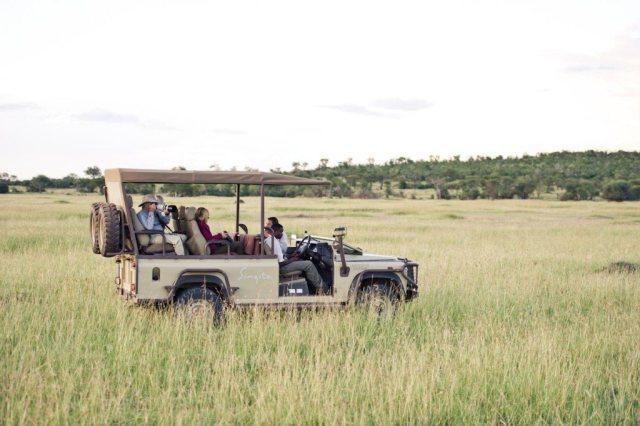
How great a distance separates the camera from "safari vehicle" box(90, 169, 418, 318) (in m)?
9.83

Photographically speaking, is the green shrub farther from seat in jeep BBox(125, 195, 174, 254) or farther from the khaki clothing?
seat in jeep BBox(125, 195, 174, 254)

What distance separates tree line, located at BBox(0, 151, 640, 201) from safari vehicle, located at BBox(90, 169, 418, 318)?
36914 mm

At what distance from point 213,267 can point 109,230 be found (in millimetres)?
1244

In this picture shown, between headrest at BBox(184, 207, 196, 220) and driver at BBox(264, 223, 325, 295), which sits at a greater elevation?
headrest at BBox(184, 207, 196, 220)

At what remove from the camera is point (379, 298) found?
432 inches

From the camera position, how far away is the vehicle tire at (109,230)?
977cm

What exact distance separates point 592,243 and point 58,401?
21731 mm

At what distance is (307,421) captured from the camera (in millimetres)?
6645

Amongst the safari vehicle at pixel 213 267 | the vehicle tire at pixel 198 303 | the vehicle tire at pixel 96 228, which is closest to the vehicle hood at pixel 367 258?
the safari vehicle at pixel 213 267

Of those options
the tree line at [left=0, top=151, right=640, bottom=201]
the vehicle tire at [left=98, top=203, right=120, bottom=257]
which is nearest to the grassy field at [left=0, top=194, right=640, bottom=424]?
the vehicle tire at [left=98, top=203, right=120, bottom=257]

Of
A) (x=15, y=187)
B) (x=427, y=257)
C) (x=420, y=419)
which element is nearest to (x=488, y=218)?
(x=427, y=257)

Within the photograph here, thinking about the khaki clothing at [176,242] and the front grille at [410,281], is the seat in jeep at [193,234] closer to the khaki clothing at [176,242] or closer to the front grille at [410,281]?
the khaki clothing at [176,242]

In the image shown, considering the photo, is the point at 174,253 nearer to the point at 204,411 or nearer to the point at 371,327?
the point at 371,327

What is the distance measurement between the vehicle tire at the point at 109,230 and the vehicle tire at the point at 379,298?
120 inches
